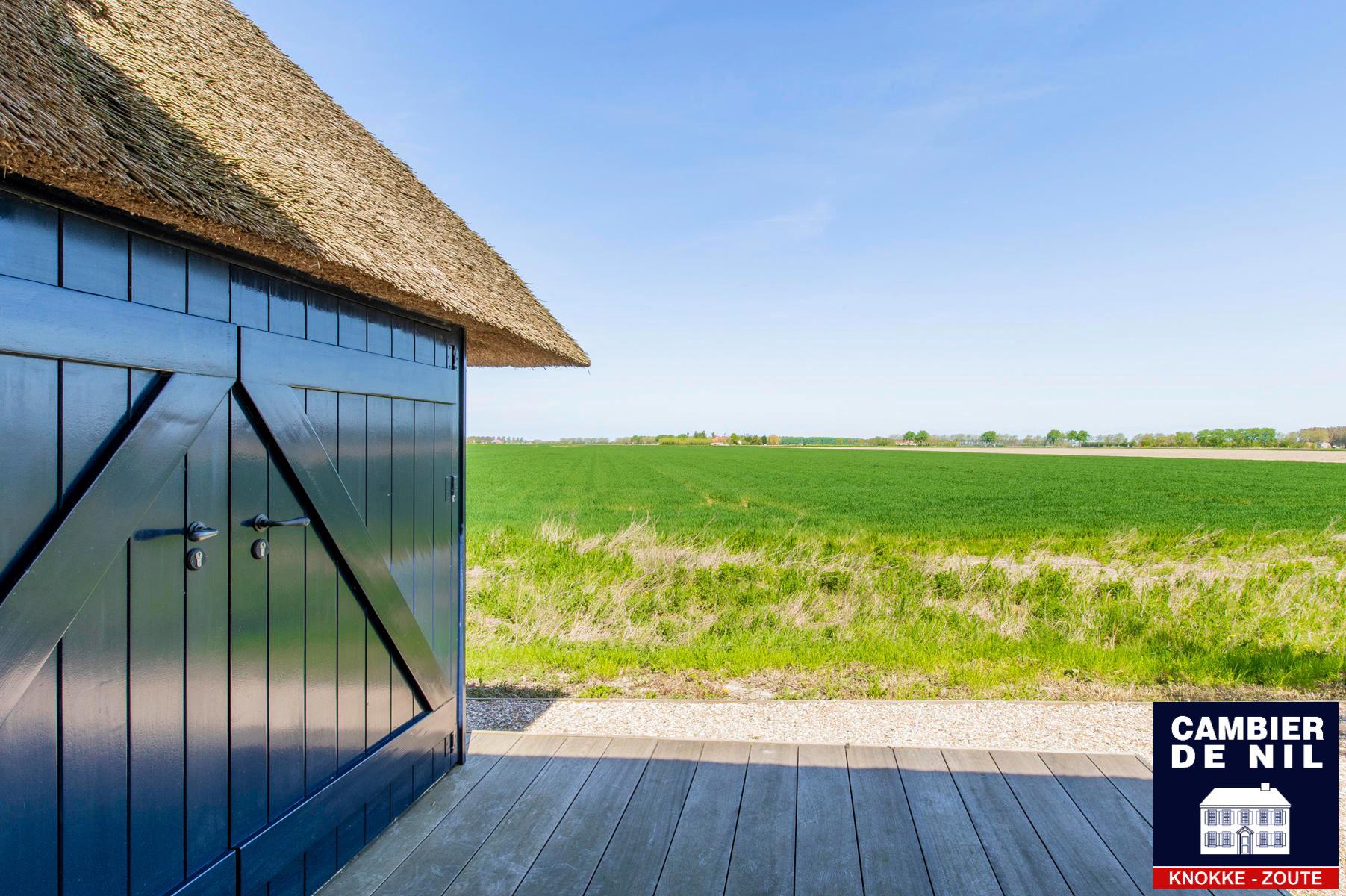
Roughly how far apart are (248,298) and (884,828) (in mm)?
3394

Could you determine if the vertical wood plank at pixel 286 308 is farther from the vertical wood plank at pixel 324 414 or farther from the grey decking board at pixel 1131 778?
the grey decking board at pixel 1131 778

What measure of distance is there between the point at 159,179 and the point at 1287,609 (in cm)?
1068

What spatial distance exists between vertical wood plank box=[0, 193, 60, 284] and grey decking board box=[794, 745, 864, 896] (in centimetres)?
309

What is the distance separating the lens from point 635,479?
127ft

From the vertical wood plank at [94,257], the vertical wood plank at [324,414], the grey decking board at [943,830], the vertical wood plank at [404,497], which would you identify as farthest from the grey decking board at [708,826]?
the vertical wood plank at [94,257]

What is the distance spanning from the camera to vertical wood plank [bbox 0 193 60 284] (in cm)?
147

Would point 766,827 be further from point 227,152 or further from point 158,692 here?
point 227,152

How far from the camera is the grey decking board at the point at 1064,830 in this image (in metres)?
2.56

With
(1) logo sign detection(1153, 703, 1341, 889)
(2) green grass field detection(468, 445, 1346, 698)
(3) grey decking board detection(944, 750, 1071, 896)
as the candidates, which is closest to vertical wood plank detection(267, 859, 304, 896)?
(2) green grass field detection(468, 445, 1346, 698)

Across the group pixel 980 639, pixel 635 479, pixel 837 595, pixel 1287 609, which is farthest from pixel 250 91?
pixel 635 479

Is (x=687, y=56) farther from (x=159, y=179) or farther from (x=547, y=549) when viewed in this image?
(x=159, y=179)

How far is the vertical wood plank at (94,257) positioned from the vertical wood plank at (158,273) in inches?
0.8

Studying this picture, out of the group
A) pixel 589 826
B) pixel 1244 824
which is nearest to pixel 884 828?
pixel 589 826

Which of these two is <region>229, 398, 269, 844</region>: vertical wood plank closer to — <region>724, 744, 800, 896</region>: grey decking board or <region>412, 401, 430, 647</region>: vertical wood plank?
<region>412, 401, 430, 647</region>: vertical wood plank
